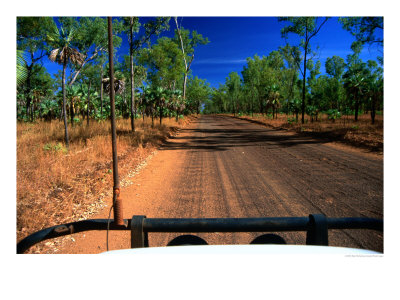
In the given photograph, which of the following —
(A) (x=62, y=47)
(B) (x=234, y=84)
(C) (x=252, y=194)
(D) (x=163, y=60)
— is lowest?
(C) (x=252, y=194)

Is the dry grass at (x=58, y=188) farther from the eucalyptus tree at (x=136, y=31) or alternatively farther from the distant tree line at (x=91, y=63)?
the eucalyptus tree at (x=136, y=31)

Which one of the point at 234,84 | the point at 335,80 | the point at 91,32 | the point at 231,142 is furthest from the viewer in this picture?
the point at 234,84

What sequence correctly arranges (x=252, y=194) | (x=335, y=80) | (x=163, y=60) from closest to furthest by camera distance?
1. (x=252, y=194)
2. (x=163, y=60)
3. (x=335, y=80)

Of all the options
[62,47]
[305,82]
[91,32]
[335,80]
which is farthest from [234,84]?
[62,47]

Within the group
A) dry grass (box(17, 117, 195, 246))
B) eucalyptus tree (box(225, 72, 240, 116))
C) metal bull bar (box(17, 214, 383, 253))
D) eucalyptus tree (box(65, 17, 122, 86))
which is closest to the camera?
metal bull bar (box(17, 214, 383, 253))

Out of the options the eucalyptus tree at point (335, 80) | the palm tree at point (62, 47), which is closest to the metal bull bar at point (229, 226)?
the palm tree at point (62, 47)

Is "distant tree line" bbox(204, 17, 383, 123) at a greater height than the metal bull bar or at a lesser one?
greater

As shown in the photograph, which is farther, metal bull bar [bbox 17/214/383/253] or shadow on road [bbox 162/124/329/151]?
shadow on road [bbox 162/124/329/151]

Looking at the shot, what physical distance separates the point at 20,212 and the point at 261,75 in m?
43.0

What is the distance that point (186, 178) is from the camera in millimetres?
5547

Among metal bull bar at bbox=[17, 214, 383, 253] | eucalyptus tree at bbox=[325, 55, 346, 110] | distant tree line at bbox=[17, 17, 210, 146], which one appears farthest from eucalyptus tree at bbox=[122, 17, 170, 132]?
eucalyptus tree at bbox=[325, 55, 346, 110]

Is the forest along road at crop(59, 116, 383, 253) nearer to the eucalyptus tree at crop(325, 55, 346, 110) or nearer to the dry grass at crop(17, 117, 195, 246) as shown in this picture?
the dry grass at crop(17, 117, 195, 246)

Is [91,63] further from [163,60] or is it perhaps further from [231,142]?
[231,142]

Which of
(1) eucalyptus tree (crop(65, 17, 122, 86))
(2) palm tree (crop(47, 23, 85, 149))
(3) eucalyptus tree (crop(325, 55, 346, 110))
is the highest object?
(3) eucalyptus tree (crop(325, 55, 346, 110))
